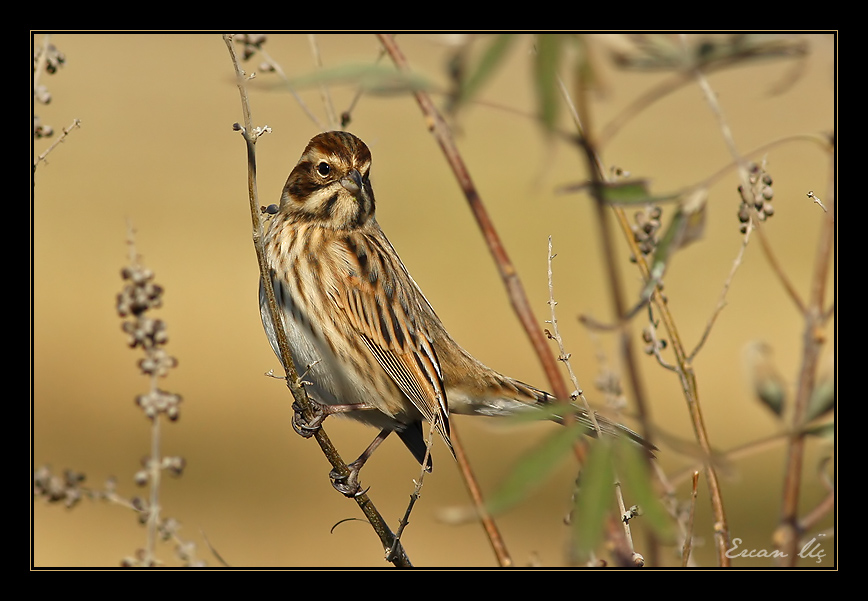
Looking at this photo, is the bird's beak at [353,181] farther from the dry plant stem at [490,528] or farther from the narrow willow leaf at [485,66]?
the narrow willow leaf at [485,66]

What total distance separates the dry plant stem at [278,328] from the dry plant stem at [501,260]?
1.28ft

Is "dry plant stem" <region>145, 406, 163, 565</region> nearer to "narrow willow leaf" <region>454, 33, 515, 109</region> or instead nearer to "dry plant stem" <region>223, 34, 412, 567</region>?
"dry plant stem" <region>223, 34, 412, 567</region>

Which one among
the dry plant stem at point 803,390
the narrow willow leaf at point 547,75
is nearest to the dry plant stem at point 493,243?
the dry plant stem at point 803,390

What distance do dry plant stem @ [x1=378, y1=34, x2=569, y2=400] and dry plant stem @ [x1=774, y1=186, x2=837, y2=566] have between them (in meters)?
0.51

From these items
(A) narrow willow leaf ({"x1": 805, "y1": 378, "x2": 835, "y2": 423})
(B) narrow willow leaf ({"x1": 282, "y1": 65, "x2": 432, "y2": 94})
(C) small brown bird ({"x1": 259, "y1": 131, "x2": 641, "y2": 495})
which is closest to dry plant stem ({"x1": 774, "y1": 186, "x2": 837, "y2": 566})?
(A) narrow willow leaf ({"x1": 805, "y1": 378, "x2": 835, "y2": 423})

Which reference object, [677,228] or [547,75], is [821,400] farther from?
[547,75]

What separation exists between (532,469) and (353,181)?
2.12m

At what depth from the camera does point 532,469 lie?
155cm

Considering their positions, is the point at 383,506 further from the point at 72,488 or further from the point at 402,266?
the point at 72,488

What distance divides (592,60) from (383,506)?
5.58 m

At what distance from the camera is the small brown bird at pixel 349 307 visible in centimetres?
352

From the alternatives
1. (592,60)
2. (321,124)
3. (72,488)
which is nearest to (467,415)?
(321,124)

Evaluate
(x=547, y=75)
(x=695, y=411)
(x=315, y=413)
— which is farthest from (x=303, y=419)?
(x=547, y=75)

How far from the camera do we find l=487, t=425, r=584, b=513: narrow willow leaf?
59.2 inches
